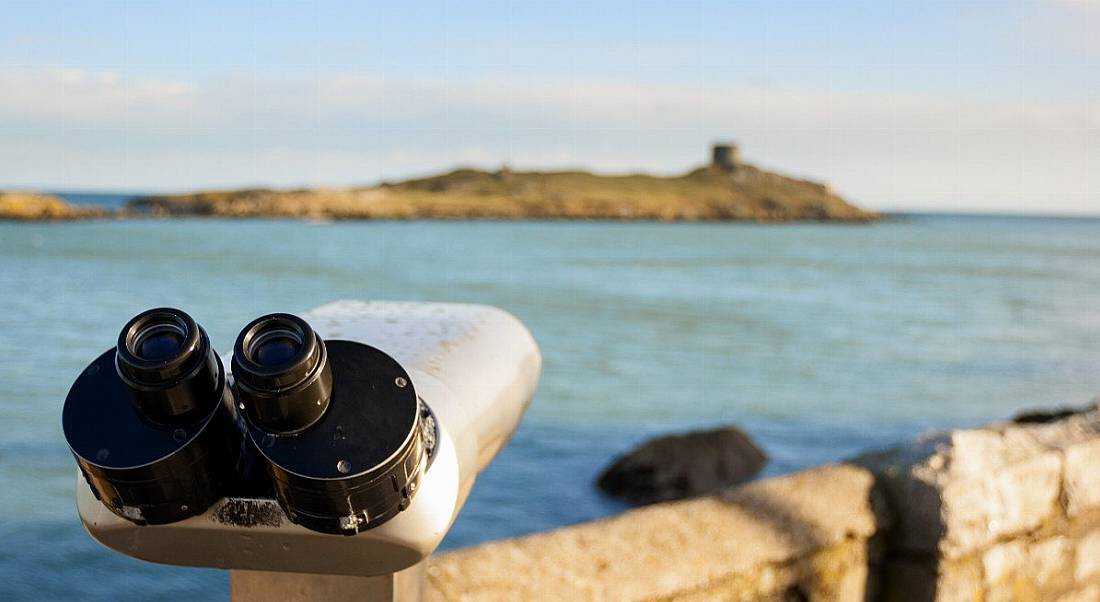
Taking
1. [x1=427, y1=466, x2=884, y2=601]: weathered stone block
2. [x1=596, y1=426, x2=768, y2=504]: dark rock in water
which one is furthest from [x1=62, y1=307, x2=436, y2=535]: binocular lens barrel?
[x1=596, y1=426, x2=768, y2=504]: dark rock in water

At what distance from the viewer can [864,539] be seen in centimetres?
300

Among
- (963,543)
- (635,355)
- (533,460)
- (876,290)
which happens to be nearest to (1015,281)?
(876,290)

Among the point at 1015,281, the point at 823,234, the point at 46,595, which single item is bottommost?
the point at 823,234

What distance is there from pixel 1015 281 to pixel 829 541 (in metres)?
45.8

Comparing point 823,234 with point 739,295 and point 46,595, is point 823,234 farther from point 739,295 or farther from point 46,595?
point 46,595

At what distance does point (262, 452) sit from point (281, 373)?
116 millimetres

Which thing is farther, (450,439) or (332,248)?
(332,248)

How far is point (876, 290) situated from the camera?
128 feet

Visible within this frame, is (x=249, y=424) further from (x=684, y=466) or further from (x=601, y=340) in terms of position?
(x=601, y=340)

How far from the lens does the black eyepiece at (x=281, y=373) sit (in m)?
1.35

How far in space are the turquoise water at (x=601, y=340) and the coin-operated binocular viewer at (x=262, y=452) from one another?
8.76 m

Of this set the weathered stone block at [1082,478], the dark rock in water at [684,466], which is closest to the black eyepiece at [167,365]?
the weathered stone block at [1082,478]

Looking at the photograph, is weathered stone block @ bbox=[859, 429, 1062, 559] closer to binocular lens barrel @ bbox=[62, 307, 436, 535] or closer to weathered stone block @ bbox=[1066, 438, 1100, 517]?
weathered stone block @ bbox=[1066, 438, 1100, 517]

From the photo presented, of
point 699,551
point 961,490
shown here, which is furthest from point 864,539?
point 699,551
